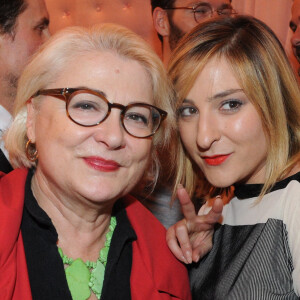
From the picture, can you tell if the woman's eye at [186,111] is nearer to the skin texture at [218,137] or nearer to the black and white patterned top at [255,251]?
the skin texture at [218,137]

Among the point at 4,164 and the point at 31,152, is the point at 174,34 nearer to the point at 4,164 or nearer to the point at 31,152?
the point at 4,164

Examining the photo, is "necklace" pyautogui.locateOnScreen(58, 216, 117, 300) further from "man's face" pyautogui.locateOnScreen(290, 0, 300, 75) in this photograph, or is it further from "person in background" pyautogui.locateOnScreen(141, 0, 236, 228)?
"man's face" pyautogui.locateOnScreen(290, 0, 300, 75)

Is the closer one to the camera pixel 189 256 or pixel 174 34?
pixel 189 256

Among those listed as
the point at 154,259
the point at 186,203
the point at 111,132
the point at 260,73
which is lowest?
A: the point at 154,259

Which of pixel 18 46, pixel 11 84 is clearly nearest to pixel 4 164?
pixel 11 84

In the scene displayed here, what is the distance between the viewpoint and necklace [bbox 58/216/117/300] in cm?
166

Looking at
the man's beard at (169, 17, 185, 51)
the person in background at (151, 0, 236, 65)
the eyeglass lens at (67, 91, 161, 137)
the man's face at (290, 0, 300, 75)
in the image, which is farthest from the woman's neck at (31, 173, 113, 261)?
the man's face at (290, 0, 300, 75)

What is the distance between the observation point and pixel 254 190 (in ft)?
6.49

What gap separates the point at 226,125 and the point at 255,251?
19.9 inches

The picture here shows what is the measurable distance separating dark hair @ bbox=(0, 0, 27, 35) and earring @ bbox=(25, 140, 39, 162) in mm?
1072

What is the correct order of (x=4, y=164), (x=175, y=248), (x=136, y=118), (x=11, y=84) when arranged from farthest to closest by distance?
1. (x=11, y=84)
2. (x=4, y=164)
3. (x=175, y=248)
4. (x=136, y=118)

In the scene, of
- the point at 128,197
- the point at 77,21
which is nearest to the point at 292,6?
the point at 77,21

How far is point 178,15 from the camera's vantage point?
3434mm

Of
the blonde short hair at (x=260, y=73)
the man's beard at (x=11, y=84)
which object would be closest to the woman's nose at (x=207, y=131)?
the blonde short hair at (x=260, y=73)
